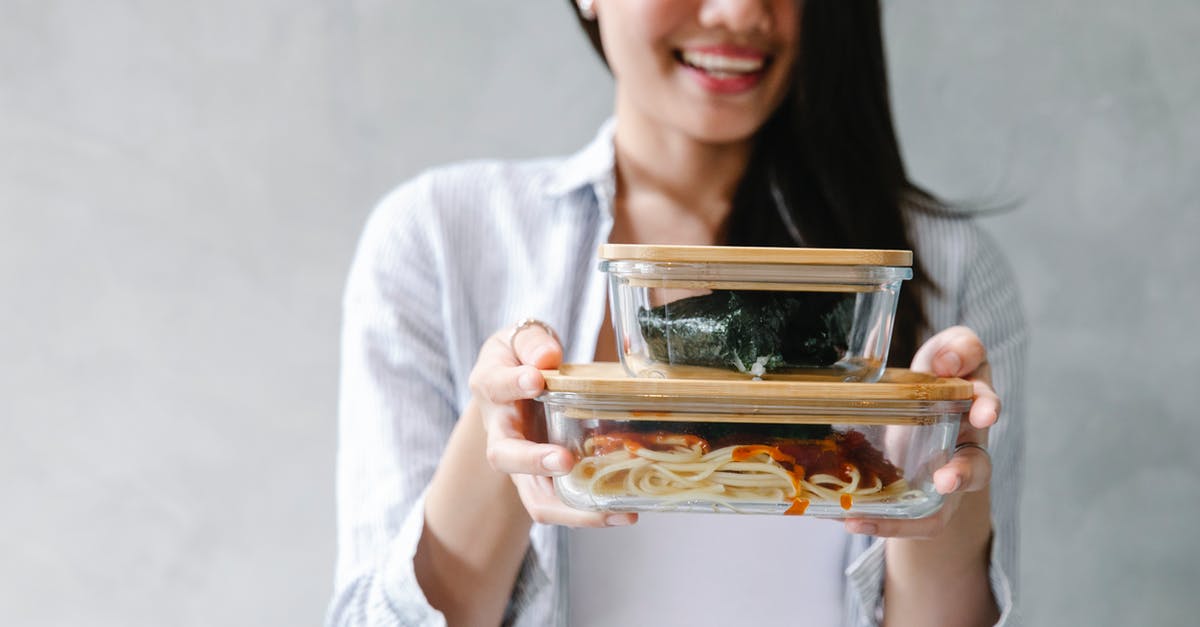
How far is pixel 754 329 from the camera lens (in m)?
0.70

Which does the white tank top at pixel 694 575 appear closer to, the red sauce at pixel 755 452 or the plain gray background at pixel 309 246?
the red sauce at pixel 755 452

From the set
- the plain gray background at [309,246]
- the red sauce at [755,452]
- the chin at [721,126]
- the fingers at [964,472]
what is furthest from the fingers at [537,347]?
the plain gray background at [309,246]

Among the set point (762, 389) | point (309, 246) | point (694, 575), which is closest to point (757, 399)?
point (762, 389)

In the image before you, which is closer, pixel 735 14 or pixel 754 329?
pixel 754 329

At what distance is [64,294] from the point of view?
1605 mm

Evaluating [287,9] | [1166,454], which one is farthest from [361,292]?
[1166,454]

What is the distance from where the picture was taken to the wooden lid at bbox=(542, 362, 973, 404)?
661 millimetres

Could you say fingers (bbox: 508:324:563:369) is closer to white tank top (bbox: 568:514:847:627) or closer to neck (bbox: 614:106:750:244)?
white tank top (bbox: 568:514:847:627)

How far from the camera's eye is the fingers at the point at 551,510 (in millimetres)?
758

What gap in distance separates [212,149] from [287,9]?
227mm

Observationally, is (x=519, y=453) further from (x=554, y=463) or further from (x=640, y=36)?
(x=640, y=36)

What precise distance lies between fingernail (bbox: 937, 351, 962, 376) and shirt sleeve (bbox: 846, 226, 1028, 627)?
1.06 ft

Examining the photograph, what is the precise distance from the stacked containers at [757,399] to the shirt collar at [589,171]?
49cm

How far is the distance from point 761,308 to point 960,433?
0.19 metres
